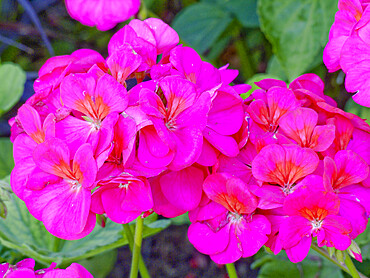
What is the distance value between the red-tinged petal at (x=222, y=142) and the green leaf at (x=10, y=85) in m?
0.61

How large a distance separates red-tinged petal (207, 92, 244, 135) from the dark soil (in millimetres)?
633

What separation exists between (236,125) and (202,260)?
682 millimetres

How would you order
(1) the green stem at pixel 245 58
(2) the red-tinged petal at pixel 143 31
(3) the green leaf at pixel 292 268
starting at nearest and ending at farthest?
(2) the red-tinged petal at pixel 143 31, (3) the green leaf at pixel 292 268, (1) the green stem at pixel 245 58

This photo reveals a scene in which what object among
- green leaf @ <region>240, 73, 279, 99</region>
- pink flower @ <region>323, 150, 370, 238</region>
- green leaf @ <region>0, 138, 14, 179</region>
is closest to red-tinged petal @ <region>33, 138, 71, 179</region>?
pink flower @ <region>323, 150, 370, 238</region>

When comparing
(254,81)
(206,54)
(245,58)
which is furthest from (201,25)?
(254,81)

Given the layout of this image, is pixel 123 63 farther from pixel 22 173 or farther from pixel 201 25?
pixel 201 25

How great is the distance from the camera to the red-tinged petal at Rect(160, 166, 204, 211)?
1.55ft

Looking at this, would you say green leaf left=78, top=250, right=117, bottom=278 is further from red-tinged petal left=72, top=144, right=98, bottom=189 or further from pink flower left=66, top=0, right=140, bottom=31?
red-tinged petal left=72, top=144, right=98, bottom=189

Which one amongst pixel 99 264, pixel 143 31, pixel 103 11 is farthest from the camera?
pixel 99 264

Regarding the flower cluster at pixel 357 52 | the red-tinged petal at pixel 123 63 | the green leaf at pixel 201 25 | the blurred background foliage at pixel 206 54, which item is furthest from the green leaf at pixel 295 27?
the red-tinged petal at pixel 123 63

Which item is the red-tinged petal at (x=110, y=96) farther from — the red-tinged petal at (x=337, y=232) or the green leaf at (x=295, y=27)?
the green leaf at (x=295, y=27)

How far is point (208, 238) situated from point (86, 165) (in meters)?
0.13

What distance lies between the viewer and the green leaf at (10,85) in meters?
1.00

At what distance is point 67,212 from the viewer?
0.46m
